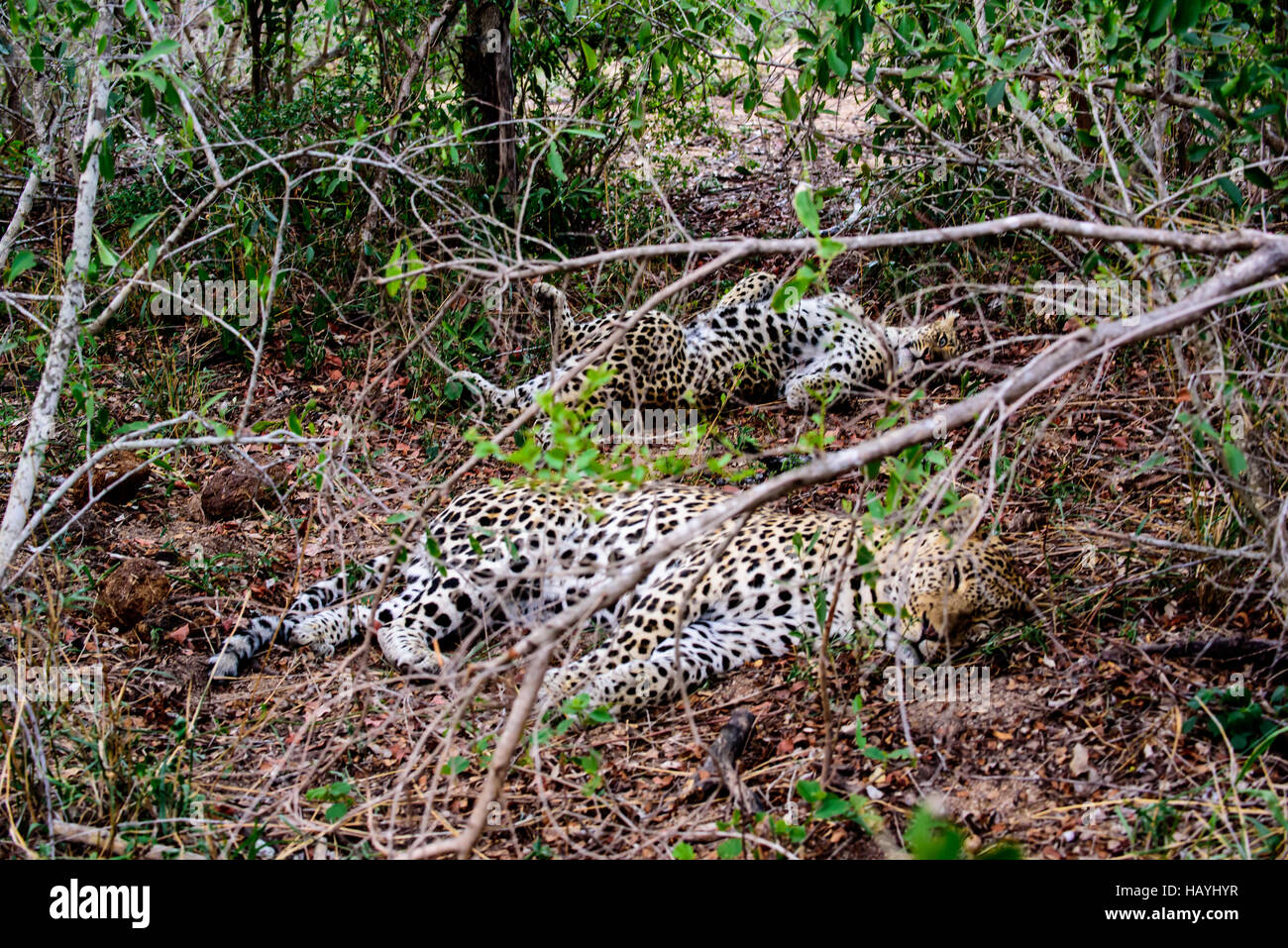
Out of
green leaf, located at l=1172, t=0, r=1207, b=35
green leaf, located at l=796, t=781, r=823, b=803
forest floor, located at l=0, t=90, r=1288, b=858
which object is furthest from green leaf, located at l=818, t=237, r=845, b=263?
green leaf, located at l=796, t=781, r=823, b=803

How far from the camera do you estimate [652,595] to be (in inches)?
204

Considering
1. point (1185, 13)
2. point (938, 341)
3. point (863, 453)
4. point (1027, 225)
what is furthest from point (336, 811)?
point (938, 341)

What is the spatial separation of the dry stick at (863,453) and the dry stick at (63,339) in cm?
237

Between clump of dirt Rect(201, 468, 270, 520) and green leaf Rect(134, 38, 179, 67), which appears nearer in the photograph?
green leaf Rect(134, 38, 179, 67)

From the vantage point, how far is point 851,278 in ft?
25.4

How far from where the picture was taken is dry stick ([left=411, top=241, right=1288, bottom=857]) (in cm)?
262

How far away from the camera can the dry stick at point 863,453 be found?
262 cm

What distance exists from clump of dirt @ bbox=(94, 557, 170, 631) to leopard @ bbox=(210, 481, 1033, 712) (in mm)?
459

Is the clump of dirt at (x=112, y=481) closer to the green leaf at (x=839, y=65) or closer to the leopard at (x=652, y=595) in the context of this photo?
the leopard at (x=652, y=595)

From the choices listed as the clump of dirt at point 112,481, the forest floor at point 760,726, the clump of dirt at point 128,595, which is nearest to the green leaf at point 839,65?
the forest floor at point 760,726

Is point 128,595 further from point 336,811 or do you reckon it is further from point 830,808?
point 830,808

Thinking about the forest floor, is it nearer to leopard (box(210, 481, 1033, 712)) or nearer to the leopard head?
leopard (box(210, 481, 1033, 712))

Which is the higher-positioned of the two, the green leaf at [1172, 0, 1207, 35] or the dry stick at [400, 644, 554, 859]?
the green leaf at [1172, 0, 1207, 35]
